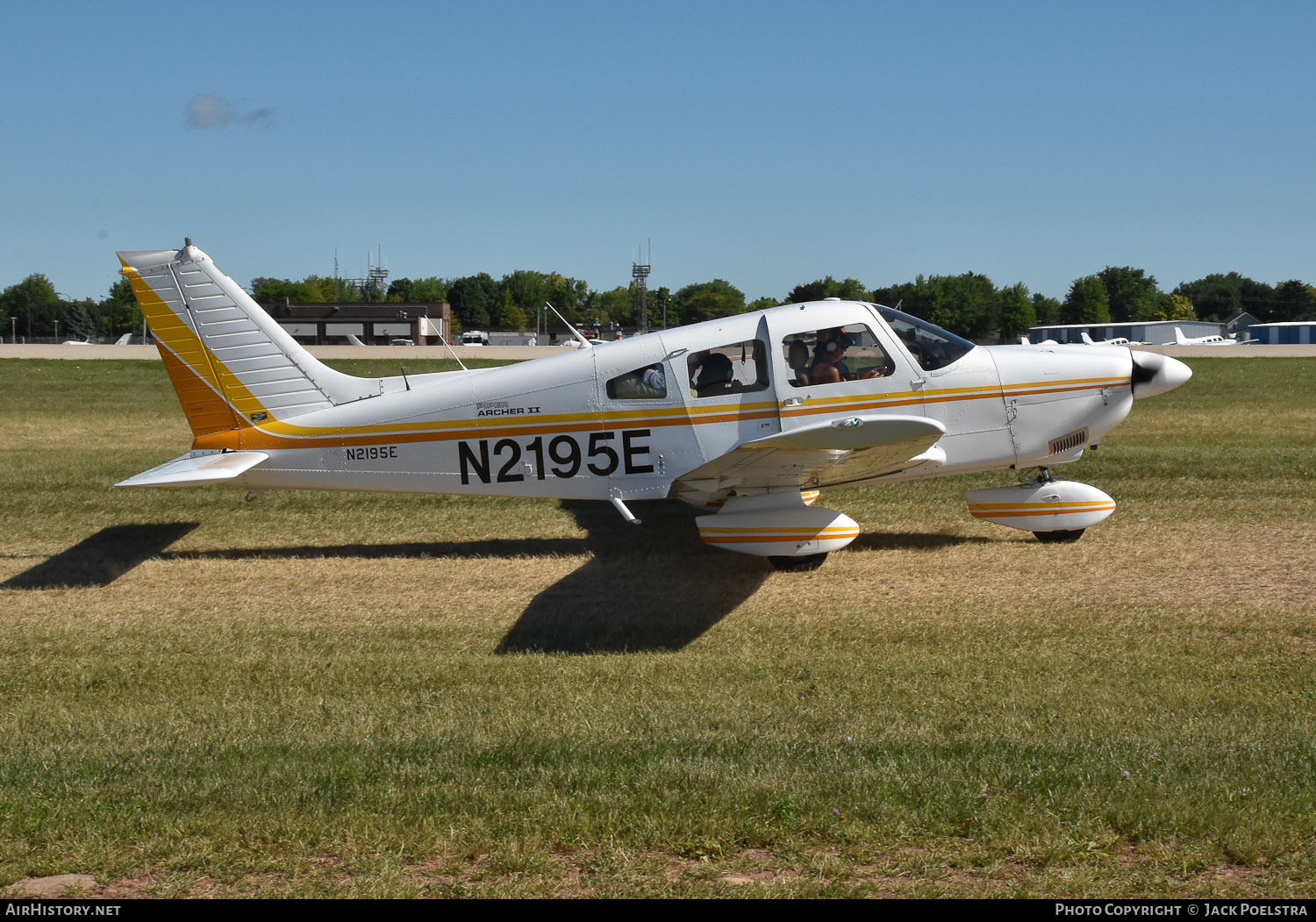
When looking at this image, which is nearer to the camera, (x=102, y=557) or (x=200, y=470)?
(x=200, y=470)

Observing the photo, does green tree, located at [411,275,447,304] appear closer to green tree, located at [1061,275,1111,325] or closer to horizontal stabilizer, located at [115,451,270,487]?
green tree, located at [1061,275,1111,325]

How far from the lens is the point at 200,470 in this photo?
9195 mm

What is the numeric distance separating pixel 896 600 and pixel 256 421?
6.30 meters

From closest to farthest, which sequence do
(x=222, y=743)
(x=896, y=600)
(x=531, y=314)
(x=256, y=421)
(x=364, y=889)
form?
1. (x=364, y=889)
2. (x=222, y=743)
3. (x=896, y=600)
4. (x=256, y=421)
5. (x=531, y=314)

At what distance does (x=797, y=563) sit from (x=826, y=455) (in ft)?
5.61

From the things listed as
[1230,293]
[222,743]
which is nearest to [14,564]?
[222,743]

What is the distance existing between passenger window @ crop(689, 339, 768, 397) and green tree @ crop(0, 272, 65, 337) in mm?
148278

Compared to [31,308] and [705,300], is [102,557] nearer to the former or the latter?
[705,300]

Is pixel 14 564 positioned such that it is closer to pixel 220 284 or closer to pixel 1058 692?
pixel 220 284

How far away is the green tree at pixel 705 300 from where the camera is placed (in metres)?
80.1

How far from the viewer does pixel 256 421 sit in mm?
9859

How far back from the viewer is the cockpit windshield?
9266mm

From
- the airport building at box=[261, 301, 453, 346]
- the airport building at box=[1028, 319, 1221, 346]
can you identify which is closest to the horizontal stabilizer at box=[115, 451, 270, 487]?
the airport building at box=[261, 301, 453, 346]

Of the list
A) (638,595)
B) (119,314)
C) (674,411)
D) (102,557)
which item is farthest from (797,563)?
(119,314)
